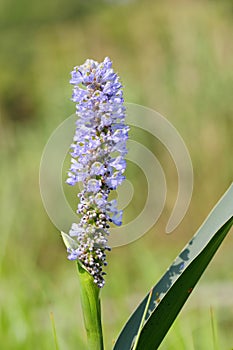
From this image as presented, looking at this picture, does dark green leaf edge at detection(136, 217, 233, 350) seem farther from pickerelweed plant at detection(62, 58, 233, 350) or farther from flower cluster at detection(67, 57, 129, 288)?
flower cluster at detection(67, 57, 129, 288)

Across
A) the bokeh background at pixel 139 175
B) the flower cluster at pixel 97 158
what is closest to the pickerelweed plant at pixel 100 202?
the flower cluster at pixel 97 158

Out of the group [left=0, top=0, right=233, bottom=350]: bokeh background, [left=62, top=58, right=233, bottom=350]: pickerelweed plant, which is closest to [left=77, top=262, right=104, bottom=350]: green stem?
[left=62, top=58, right=233, bottom=350]: pickerelweed plant

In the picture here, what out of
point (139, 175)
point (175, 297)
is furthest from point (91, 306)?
point (139, 175)

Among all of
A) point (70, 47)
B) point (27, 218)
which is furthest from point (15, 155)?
point (70, 47)

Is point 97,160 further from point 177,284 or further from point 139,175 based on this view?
point 139,175

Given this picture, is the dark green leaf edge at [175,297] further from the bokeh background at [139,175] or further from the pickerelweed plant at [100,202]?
the bokeh background at [139,175]

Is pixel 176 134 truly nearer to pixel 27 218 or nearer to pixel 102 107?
pixel 27 218
